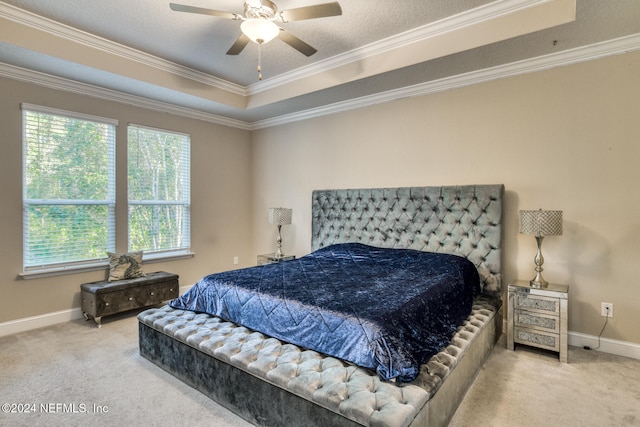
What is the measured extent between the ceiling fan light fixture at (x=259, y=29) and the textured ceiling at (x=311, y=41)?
1.94ft

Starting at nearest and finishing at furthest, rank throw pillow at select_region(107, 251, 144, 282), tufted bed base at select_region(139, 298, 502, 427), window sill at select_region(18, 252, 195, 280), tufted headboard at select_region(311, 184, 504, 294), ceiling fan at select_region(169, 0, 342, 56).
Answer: tufted bed base at select_region(139, 298, 502, 427)
ceiling fan at select_region(169, 0, 342, 56)
tufted headboard at select_region(311, 184, 504, 294)
window sill at select_region(18, 252, 195, 280)
throw pillow at select_region(107, 251, 144, 282)

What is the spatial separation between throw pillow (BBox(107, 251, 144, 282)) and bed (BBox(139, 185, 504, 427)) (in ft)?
4.57

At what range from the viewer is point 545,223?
9.04ft

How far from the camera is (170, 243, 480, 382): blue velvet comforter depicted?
1809 mm

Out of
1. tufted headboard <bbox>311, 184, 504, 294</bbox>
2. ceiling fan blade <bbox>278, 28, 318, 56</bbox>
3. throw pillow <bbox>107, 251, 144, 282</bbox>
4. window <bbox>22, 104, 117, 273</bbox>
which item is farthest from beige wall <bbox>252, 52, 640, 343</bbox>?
window <bbox>22, 104, 117, 273</bbox>

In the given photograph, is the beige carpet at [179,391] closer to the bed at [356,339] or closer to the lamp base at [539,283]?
the bed at [356,339]

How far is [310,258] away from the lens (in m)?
3.68

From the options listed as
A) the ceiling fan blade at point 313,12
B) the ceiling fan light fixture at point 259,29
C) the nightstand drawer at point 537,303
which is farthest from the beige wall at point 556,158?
the ceiling fan light fixture at point 259,29

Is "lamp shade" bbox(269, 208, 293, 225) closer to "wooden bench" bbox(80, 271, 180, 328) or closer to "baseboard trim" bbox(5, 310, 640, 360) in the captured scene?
"wooden bench" bbox(80, 271, 180, 328)

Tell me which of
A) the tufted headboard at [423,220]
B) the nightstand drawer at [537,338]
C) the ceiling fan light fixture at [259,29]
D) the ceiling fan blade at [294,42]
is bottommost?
the nightstand drawer at [537,338]

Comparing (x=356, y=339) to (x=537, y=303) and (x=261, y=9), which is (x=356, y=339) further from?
(x=261, y=9)

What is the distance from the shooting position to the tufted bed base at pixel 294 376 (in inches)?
60.8

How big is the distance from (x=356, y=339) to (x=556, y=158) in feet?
8.59

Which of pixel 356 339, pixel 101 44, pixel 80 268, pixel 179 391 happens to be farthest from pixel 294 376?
pixel 101 44
